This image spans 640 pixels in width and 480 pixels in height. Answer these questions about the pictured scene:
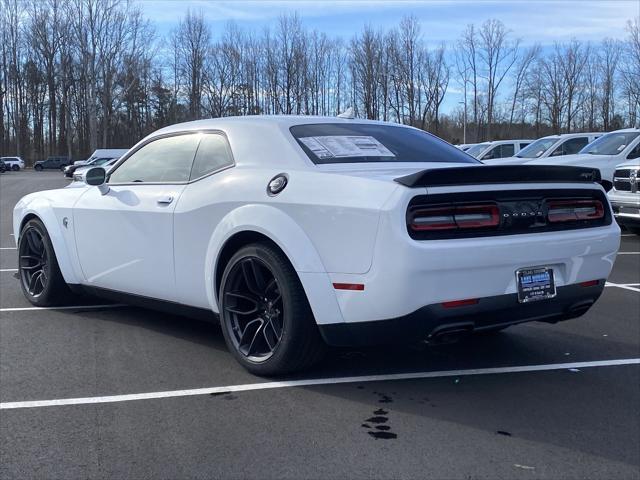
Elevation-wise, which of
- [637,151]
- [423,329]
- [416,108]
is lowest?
[423,329]

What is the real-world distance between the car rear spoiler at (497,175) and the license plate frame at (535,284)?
52 centimetres

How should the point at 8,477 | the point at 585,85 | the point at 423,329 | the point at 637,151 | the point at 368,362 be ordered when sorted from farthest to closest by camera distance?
the point at 585,85 < the point at 637,151 < the point at 368,362 < the point at 423,329 < the point at 8,477

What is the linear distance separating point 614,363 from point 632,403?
775 millimetres

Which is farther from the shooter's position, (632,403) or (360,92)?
(360,92)

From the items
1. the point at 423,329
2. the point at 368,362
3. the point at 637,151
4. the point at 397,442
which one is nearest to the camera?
the point at 397,442

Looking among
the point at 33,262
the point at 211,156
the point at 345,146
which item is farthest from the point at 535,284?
the point at 33,262

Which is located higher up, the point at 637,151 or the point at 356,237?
the point at 637,151

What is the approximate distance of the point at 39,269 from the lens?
6.21 m

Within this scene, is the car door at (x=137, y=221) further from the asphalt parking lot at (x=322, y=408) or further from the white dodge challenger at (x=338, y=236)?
the asphalt parking lot at (x=322, y=408)

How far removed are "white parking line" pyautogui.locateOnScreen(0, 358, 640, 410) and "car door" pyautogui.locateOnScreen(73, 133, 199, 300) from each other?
99 centimetres

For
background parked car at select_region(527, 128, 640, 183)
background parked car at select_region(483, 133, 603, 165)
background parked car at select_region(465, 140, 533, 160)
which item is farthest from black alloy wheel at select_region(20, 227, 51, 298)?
background parked car at select_region(465, 140, 533, 160)

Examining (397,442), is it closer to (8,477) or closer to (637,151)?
(8,477)

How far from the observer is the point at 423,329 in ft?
11.6

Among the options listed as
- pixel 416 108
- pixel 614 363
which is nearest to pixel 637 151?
pixel 614 363
